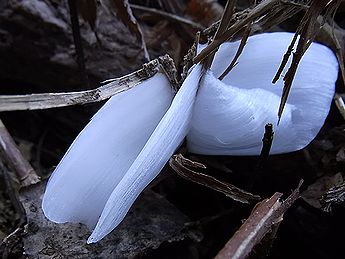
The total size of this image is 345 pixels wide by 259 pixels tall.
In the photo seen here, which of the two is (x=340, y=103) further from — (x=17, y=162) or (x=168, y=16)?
(x=17, y=162)

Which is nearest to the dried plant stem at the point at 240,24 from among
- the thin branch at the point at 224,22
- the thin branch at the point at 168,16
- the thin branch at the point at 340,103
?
the thin branch at the point at 224,22

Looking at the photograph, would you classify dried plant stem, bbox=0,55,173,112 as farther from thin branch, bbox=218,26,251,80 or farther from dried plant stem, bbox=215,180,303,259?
dried plant stem, bbox=215,180,303,259

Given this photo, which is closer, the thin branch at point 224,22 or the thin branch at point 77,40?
the thin branch at point 224,22

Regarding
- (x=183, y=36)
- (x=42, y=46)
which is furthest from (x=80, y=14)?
(x=183, y=36)

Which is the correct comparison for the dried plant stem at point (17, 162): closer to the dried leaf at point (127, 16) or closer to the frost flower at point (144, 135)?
the frost flower at point (144, 135)

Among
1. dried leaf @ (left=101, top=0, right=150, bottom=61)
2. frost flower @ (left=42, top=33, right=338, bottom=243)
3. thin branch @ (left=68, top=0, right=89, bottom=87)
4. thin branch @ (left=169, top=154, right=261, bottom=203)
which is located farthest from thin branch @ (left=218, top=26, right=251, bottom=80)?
thin branch @ (left=68, top=0, right=89, bottom=87)

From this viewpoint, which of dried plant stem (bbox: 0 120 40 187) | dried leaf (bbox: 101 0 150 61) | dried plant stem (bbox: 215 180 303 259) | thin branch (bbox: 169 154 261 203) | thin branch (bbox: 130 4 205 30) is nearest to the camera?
dried plant stem (bbox: 215 180 303 259)

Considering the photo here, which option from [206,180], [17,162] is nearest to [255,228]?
[206,180]

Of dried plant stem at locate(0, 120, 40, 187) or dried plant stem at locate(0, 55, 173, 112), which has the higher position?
dried plant stem at locate(0, 55, 173, 112)
